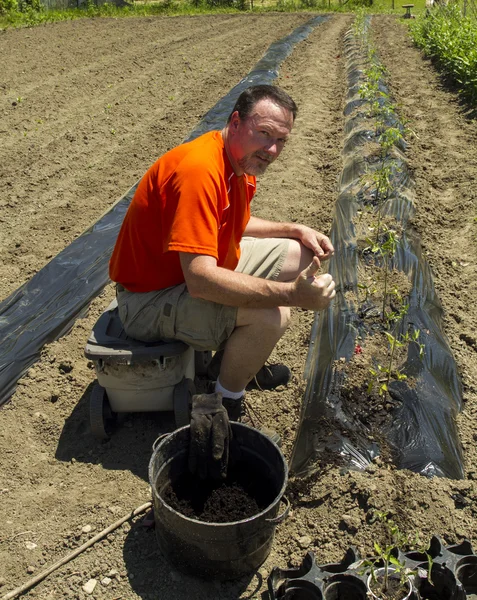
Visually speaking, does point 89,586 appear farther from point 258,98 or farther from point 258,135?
point 258,98

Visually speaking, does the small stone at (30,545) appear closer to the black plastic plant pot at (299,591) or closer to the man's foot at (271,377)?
the black plastic plant pot at (299,591)

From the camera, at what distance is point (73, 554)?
2.32m

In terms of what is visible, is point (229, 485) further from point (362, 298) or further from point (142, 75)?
point (142, 75)

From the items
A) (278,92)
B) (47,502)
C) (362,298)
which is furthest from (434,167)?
(47,502)

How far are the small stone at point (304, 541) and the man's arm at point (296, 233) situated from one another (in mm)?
1294

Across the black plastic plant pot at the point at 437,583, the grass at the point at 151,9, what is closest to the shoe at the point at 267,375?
the black plastic plant pot at the point at 437,583

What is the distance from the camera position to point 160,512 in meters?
2.15

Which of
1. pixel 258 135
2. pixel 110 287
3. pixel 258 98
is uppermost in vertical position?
pixel 258 98

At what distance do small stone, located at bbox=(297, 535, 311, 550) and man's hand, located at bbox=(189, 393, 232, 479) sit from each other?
38cm

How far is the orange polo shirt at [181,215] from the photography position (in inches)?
97.0

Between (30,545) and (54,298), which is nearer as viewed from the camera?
(30,545)

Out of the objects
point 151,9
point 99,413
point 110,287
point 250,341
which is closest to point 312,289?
point 250,341

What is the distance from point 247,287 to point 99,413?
2.92 ft

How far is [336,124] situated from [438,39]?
568cm
